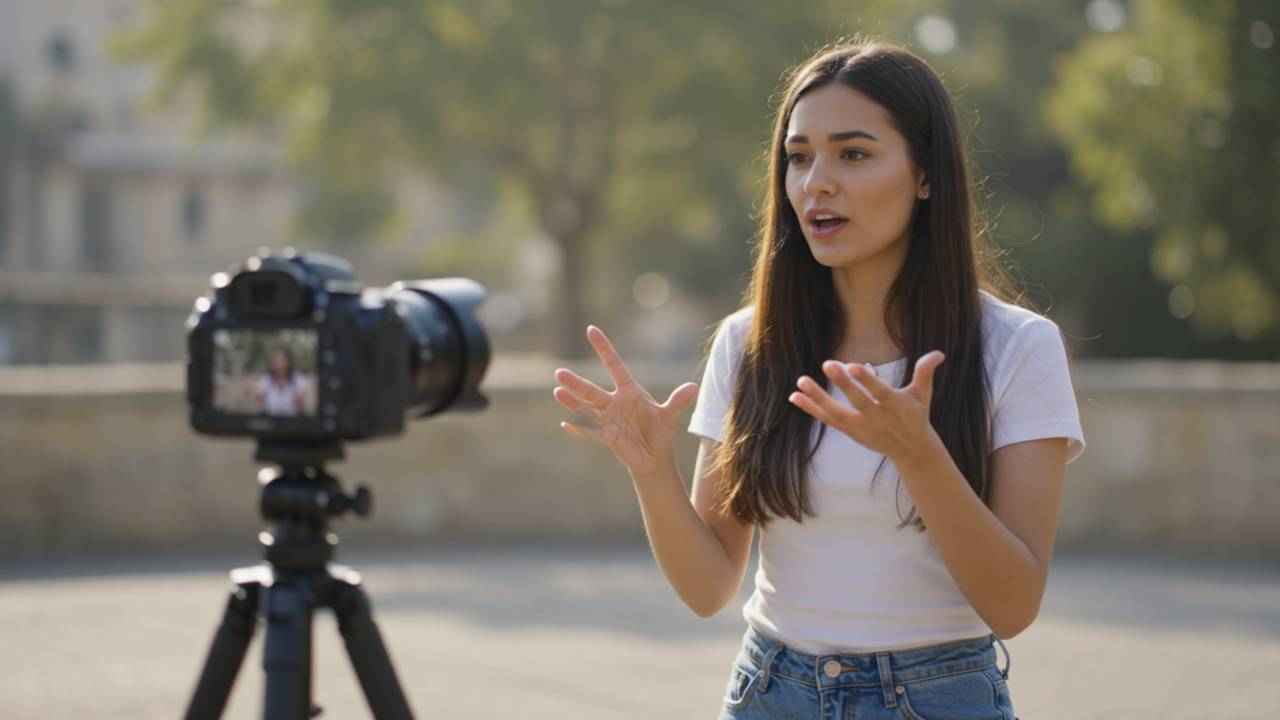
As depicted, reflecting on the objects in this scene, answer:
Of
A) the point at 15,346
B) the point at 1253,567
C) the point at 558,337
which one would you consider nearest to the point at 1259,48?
the point at 1253,567

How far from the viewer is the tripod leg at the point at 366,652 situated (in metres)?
2.33

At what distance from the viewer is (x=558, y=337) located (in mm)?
22938

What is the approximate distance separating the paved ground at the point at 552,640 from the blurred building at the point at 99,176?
46.3m

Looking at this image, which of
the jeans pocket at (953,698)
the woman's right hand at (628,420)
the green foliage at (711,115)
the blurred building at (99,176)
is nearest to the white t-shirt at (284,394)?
the woman's right hand at (628,420)

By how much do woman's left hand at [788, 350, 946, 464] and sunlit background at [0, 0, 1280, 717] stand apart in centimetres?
86

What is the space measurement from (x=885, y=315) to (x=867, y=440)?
419 millimetres

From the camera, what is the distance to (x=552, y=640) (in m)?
6.44

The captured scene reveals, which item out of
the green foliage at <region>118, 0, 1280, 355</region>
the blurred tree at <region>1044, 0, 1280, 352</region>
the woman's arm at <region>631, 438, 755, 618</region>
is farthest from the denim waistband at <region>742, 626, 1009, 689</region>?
the blurred tree at <region>1044, 0, 1280, 352</region>

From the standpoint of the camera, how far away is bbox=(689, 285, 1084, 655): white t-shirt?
215 centimetres

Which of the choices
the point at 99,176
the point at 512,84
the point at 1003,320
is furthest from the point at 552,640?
the point at 99,176

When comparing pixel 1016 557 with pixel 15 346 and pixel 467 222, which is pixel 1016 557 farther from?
pixel 467 222

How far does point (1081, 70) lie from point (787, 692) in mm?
14251

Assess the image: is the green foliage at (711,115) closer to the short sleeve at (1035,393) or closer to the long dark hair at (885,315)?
the long dark hair at (885,315)

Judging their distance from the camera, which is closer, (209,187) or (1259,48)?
(1259,48)
